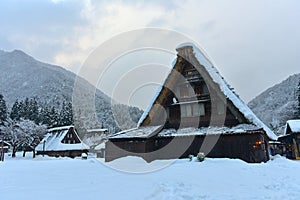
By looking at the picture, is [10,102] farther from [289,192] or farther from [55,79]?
[289,192]

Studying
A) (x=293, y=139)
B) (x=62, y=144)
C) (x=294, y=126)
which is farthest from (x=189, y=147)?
(x=62, y=144)

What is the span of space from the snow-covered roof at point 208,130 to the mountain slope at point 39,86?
1741 inches

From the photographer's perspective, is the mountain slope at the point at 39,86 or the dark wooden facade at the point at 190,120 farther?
the mountain slope at the point at 39,86

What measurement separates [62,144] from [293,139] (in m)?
34.8

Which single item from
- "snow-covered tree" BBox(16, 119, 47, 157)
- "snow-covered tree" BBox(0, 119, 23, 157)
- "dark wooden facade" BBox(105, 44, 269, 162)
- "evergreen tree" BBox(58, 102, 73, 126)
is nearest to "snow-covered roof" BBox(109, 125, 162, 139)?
"dark wooden facade" BBox(105, 44, 269, 162)

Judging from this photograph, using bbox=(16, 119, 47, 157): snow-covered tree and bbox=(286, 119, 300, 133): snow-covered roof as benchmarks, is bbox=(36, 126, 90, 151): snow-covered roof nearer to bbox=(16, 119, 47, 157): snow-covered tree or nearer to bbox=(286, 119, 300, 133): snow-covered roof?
bbox=(16, 119, 47, 157): snow-covered tree

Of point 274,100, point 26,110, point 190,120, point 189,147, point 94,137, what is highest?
point 274,100

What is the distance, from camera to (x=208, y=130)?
15.4 metres

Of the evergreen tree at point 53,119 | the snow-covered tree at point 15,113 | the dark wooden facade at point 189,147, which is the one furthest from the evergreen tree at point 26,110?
the dark wooden facade at point 189,147

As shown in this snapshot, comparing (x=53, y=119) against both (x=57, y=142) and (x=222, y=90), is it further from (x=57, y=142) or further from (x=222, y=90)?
(x=222, y=90)

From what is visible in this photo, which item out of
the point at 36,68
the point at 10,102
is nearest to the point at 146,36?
the point at 10,102

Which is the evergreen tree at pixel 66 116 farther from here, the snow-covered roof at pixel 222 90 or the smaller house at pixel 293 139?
the smaller house at pixel 293 139

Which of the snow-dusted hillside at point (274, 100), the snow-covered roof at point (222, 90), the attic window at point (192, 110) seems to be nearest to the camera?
the snow-covered roof at point (222, 90)

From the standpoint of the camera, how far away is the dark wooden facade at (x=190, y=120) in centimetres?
1487
